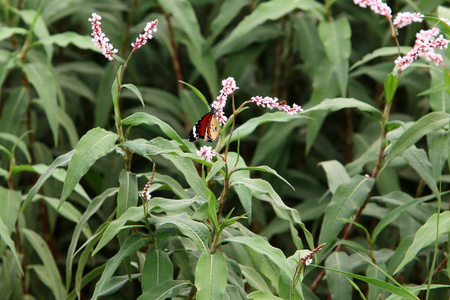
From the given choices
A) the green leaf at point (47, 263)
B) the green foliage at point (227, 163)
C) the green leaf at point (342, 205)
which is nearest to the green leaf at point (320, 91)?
the green foliage at point (227, 163)

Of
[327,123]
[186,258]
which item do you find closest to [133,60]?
[327,123]

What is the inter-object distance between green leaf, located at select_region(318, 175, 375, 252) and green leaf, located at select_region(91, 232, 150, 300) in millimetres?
416

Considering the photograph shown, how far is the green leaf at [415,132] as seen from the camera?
1.23 meters

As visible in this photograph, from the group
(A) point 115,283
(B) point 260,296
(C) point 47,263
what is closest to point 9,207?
(C) point 47,263

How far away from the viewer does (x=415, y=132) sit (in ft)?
4.05

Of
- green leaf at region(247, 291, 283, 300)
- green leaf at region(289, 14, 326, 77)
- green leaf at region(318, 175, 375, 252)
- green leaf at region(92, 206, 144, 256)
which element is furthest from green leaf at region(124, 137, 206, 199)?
green leaf at region(289, 14, 326, 77)

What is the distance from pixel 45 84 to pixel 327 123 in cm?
124

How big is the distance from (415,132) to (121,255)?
0.66 meters

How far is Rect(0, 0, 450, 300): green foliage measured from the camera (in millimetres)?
1080

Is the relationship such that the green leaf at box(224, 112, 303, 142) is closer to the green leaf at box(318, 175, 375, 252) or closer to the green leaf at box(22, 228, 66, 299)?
the green leaf at box(318, 175, 375, 252)

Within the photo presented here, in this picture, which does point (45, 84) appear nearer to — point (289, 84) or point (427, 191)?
point (289, 84)

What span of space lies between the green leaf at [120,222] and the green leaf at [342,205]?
0.44 metres

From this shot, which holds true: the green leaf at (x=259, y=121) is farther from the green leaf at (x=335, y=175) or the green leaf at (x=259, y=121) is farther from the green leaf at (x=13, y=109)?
the green leaf at (x=13, y=109)

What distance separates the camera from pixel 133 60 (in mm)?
2416
